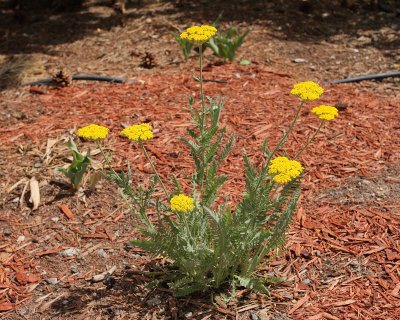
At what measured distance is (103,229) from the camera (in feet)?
9.89

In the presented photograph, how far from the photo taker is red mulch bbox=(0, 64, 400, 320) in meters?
2.55

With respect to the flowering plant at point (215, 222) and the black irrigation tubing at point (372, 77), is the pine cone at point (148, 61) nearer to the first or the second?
the black irrigation tubing at point (372, 77)

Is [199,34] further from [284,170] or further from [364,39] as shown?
[364,39]

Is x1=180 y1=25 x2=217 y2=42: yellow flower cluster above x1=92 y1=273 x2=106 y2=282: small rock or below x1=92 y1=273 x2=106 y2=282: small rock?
above

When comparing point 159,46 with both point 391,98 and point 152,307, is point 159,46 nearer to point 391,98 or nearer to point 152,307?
point 391,98

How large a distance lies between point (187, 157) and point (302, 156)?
2.90 feet

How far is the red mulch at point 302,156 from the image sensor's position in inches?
100

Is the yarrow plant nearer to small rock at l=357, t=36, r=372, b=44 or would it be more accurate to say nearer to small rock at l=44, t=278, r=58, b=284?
small rock at l=44, t=278, r=58, b=284

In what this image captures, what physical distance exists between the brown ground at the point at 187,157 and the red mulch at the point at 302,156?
11mm

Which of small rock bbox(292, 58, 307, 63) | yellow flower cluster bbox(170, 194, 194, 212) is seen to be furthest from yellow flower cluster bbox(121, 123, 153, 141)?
small rock bbox(292, 58, 307, 63)

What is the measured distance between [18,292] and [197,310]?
1025 millimetres

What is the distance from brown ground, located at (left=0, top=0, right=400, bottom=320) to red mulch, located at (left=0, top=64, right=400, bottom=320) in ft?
0.04

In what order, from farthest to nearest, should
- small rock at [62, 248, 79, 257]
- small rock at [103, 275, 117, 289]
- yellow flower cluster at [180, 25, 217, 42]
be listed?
small rock at [62, 248, 79, 257], small rock at [103, 275, 117, 289], yellow flower cluster at [180, 25, 217, 42]

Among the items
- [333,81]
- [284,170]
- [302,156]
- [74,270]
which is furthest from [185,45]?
[284,170]
